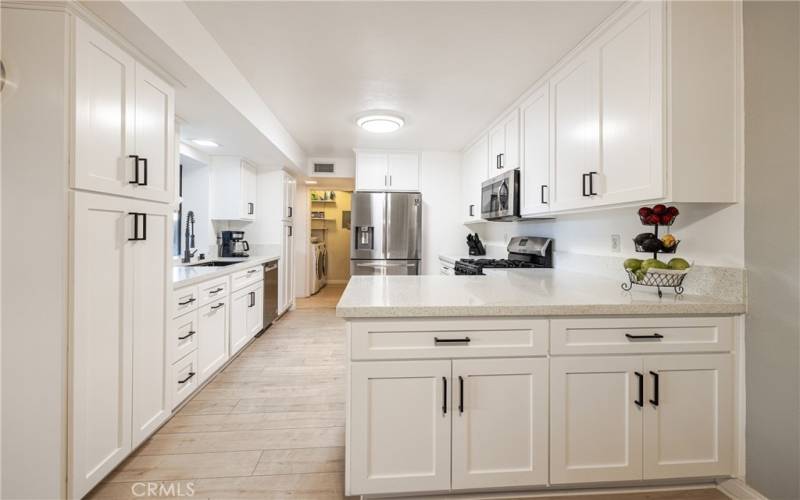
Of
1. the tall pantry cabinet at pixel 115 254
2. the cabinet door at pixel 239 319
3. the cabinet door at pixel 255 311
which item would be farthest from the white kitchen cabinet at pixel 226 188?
the tall pantry cabinet at pixel 115 254

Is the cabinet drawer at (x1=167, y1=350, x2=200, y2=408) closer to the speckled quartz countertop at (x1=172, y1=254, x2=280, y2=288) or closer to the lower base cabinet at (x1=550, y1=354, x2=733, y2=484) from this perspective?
the speckled quartz countertop at (x1=172, y1=254, x2=280, y2=288)

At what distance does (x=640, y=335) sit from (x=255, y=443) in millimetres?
2015

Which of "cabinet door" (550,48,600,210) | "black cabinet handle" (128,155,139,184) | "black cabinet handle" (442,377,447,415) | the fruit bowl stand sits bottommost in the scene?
"black cabinet handle" (442,377,447,415)

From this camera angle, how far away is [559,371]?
1405 millimetres

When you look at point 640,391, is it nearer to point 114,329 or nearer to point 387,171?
point 114,329

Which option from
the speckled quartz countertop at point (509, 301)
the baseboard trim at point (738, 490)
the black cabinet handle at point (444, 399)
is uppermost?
the speckled quartz countertop at point (509, 301)

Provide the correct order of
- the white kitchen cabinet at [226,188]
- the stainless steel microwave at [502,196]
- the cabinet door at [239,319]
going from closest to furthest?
the stainless steel microwave at [502,196] < the cabinet door at [239,319] < the white kitchen cabinet at [226,188]

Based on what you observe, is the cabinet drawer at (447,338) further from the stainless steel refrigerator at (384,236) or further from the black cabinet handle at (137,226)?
the stainless steel refrigerator at (384,236)

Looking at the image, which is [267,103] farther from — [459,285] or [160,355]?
[459,285]

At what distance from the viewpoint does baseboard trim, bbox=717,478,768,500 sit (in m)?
1.42

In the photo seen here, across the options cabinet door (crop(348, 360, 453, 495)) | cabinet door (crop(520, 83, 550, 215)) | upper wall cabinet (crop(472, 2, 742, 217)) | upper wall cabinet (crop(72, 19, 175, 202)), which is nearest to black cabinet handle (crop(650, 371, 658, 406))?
upper wall cabinet (crop(472, 2, 742, 217))

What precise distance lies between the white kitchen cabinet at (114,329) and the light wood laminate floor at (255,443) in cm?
17

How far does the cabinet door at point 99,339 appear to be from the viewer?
4.50 feet

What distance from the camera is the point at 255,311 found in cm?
369
